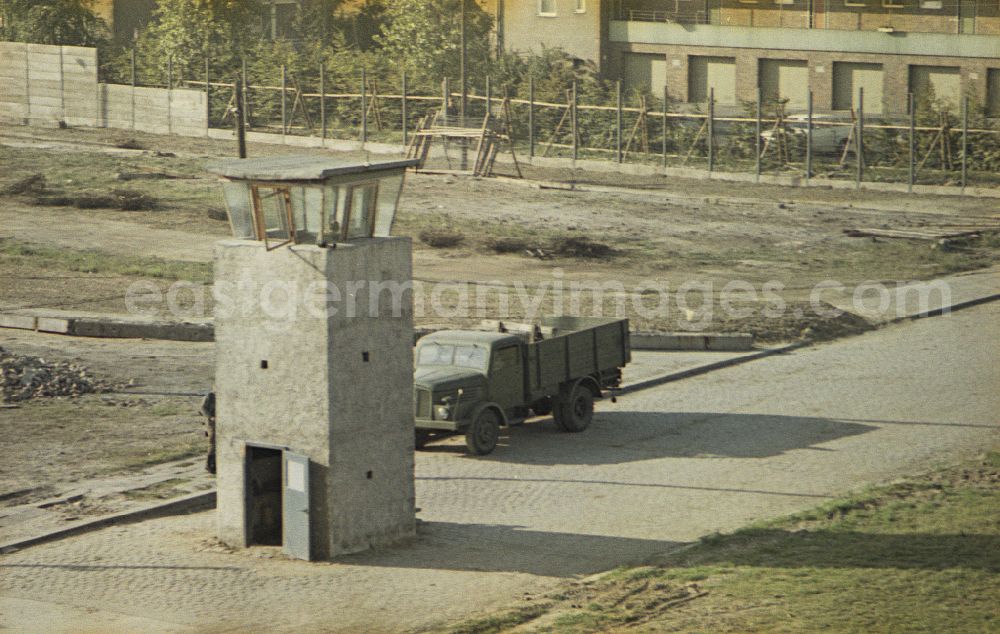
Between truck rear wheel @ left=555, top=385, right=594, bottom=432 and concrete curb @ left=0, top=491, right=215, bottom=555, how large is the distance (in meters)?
5.96

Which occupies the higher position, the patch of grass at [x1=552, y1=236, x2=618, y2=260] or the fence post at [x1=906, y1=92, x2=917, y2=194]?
the fence post at [x1=906, y1=92, x2=917, y2=194]

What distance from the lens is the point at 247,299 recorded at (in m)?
17.6

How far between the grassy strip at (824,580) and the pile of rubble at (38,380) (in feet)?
39.3

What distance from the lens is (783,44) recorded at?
6606 centimetres

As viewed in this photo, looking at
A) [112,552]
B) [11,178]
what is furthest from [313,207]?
[11,178]

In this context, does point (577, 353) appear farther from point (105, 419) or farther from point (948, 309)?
point (948, 309)

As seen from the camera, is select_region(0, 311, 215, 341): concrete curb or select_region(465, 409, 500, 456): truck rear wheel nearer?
select_region(465, 409, 500, 456): truck rear wheel

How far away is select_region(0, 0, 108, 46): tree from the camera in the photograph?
7425 centimetres

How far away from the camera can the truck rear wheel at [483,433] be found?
21.8 metres

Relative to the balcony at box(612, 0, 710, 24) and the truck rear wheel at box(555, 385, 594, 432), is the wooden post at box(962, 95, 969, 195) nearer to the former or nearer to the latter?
the balcony at box(612, 0, 710, 24)

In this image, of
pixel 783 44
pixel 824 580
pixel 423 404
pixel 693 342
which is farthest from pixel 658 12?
pixel 824 580

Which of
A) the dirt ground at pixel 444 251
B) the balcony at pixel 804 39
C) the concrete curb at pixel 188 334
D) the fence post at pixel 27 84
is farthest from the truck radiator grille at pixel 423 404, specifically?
the fence post at pixel 27 84

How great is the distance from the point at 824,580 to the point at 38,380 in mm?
14270

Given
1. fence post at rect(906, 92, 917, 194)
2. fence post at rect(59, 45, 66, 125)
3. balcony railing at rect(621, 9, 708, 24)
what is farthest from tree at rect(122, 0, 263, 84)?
fence post at rect(906, 92, 917, 194)
